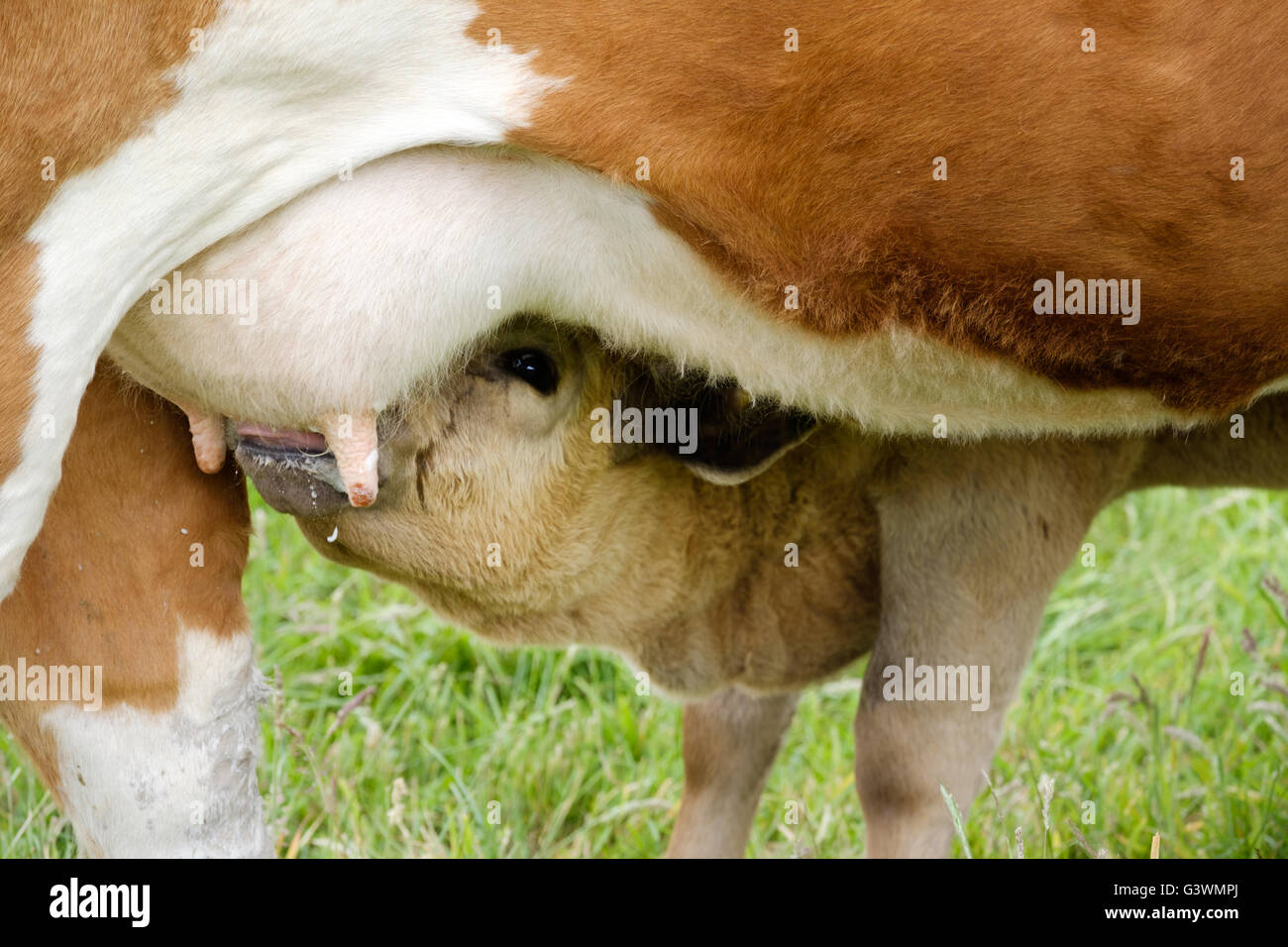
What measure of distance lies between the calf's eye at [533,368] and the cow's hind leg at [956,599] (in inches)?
30.7

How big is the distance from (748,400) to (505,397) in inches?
16.9

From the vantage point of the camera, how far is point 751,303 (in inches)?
85.9

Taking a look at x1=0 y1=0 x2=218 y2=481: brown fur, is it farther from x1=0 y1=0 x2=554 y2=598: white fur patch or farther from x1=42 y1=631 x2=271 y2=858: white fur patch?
x1=42 y1=631 x2=271 y2=858: white fur patch

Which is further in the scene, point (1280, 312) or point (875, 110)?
point (1280, 312)

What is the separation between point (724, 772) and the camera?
12.1 feet

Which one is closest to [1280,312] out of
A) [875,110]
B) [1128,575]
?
[875,110]

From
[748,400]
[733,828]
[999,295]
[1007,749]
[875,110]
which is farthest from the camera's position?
[1007,749]

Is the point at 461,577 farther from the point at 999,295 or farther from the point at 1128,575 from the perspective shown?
the point at 1128,575

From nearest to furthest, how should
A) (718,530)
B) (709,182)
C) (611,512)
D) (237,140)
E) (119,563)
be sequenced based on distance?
1. (237,140)
2. (709,182)
3. (119,563)
4. (611,512)
5. (718,530)

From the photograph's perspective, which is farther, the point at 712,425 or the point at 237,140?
the point at 712,425

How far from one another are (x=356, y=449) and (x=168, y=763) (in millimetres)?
638

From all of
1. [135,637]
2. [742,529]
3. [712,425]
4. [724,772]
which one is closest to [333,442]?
[135,637]

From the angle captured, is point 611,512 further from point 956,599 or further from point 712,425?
point 956,599

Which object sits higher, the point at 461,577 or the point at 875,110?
the point at 875,110
